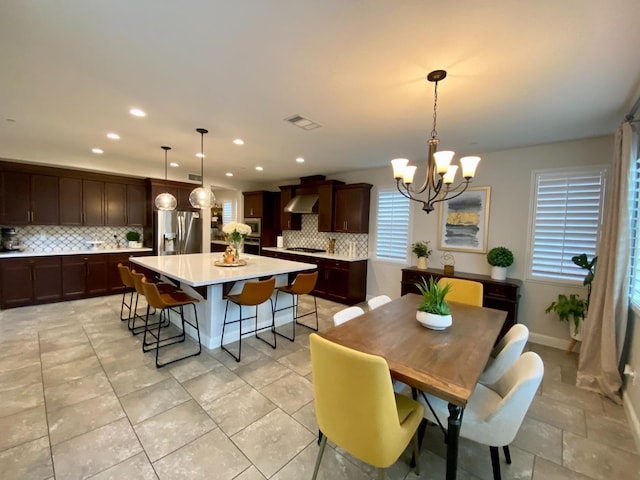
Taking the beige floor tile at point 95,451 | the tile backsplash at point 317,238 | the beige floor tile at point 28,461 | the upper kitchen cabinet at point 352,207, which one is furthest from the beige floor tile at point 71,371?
the tile backsplash at point 317,238

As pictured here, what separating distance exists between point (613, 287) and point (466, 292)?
1.17 meters

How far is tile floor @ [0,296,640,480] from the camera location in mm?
1666

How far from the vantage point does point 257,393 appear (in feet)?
7.80

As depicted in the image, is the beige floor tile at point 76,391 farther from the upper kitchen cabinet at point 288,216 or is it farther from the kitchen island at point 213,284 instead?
the upper kitchen cabinet at point 288,216

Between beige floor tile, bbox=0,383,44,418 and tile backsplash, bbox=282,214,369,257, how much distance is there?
4596mm

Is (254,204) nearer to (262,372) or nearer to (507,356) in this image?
(262,372)

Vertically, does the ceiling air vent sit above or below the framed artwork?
above

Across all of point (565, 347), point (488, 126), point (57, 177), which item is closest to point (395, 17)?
point (488, 126)

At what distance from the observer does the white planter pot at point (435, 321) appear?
74.8 inches

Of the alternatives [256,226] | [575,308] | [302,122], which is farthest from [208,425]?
[256,226]

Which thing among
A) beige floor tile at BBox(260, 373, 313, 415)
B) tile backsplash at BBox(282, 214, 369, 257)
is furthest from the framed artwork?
beige floor tile at BBox(260, 373, 313, 415)

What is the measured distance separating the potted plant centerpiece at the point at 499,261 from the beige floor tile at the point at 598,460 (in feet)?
6.86

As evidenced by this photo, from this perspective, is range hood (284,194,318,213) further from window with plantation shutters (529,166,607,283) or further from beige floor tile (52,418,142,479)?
beige floor tile (52,418,142,479)

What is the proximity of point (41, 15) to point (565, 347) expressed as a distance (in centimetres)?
572
